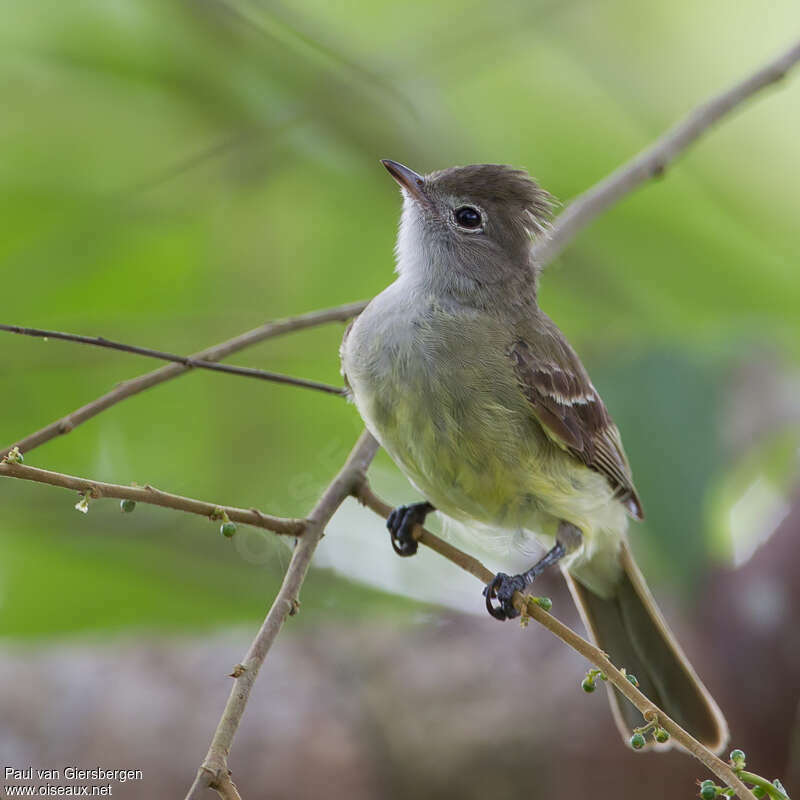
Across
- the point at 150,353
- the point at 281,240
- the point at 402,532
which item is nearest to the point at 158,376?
the point at 150,353

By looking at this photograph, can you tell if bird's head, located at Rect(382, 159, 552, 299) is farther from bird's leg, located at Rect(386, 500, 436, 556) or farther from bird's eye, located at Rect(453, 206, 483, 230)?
bird's leg, located at Rect(386, 500, 436, 556)

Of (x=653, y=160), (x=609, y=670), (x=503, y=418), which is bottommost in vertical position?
(x=609, y=670)

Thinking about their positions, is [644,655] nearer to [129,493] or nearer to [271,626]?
[271,626]

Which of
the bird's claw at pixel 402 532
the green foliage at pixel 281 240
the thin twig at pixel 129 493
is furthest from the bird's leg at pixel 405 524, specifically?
the thin twig at pixel 129 493

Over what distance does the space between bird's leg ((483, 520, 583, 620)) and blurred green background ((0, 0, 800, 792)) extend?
28cm

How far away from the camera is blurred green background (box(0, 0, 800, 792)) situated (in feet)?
11.6

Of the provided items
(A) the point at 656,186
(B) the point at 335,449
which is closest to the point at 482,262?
(B) the point at 335,449

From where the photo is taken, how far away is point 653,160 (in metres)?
3.62

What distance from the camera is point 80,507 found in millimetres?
1846

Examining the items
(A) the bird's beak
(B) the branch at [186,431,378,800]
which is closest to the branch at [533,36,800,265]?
(A) the bird's beak

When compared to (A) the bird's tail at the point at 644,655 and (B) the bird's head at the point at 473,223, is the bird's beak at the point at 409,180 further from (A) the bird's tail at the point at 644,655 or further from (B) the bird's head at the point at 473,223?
(A) the bird's tail at the point at 644,655

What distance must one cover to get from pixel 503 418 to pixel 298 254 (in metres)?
1.42

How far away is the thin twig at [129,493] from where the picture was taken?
1.90m

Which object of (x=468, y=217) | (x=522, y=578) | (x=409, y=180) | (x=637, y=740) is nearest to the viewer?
(x=637, y=740)
